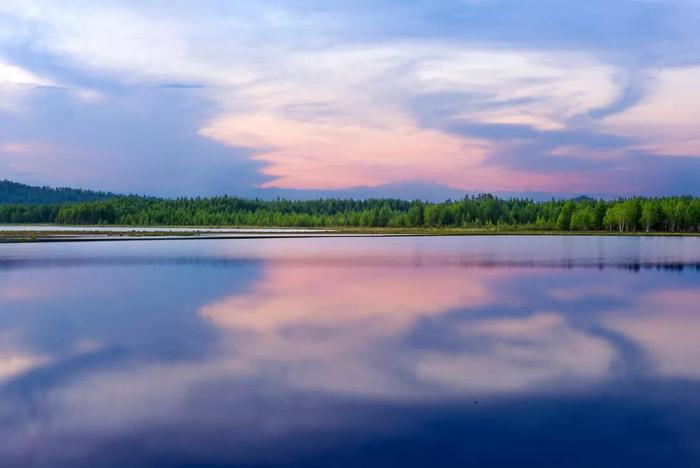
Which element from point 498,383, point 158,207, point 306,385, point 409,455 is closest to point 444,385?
point 498,383

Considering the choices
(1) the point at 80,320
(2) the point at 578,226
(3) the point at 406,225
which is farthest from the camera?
(3) the point at 406,225

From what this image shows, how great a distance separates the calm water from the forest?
7983cm

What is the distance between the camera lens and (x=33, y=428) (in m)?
9.27

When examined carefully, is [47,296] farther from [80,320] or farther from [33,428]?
[33,428]

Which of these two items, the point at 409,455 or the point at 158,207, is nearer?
the point at 409,455

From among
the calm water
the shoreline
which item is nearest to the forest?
the shoreline

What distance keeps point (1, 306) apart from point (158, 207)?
5984 inches

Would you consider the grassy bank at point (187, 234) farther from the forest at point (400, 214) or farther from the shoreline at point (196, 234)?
the forest at point (400, 214)

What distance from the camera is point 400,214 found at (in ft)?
464

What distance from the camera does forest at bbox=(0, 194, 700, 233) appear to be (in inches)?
3942

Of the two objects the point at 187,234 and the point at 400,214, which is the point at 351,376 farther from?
the point at 400,214

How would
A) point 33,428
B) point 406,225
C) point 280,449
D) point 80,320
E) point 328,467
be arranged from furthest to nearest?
point 406,225 → point 80,320 → point 33,428 → point 280,449 → point 328,467

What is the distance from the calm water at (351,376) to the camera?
27.7 ft

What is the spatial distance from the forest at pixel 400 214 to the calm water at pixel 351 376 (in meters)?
79.8
